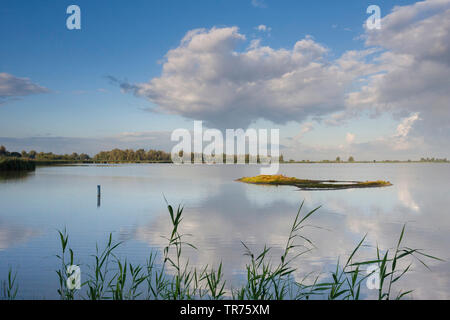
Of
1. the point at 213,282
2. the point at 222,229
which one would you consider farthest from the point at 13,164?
the point at 213,282

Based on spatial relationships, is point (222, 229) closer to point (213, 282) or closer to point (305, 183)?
point (213, 282)

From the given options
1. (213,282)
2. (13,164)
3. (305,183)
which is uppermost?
(13,164)

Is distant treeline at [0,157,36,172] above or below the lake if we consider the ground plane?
above

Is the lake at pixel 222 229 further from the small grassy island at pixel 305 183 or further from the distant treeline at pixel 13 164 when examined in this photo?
the distant treeline at pixel 13 164

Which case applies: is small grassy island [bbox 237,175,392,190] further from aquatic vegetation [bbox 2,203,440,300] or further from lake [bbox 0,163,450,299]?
aquatic vegetation [bbox 2,203,440,300]

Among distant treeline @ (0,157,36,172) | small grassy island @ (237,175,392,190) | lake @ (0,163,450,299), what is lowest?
lake @ (0,163,450,299)

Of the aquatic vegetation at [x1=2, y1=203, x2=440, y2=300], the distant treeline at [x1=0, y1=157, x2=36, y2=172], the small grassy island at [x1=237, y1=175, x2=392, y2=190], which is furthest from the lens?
the distant treeline at [x1=0, y1=157, x2=36, y2=172]

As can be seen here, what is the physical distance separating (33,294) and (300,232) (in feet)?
47.5

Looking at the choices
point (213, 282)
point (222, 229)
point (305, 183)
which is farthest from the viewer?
point (305, 183)

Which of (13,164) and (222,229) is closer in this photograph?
(222,229)

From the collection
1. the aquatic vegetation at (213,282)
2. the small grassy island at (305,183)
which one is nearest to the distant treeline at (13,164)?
the small grassy island at (305,183)

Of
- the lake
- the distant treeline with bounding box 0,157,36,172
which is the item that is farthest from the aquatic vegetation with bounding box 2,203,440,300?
the distant treeline with bounding box 0,157,36,172

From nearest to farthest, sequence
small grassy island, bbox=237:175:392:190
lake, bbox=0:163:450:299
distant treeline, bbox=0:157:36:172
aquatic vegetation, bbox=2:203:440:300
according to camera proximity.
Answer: aquatic vegetation, bbox=2:203:440:300
lake, bbox=0:163:450:299
small grassy island, bbox=237:175:392:190
distant treeline, bbox=0:157:36:172
